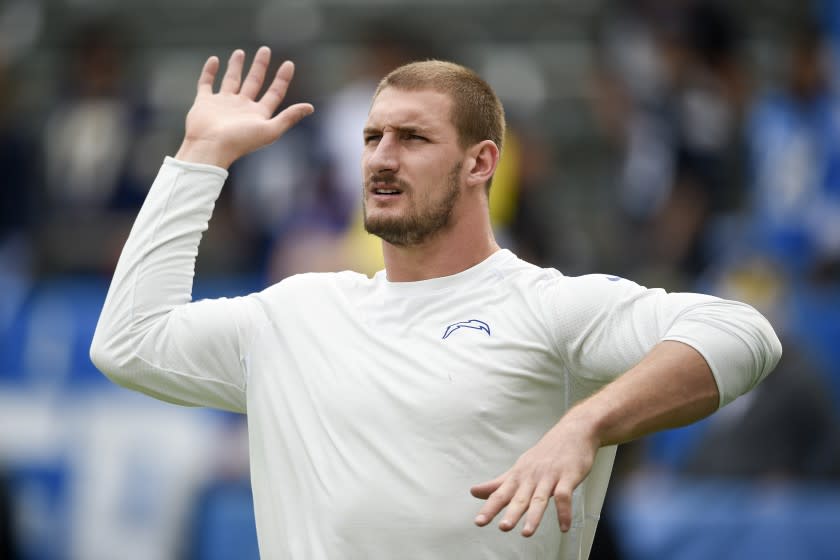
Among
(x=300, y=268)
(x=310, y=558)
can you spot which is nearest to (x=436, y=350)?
(x=310, y=558)

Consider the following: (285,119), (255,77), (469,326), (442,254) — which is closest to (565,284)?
(469,326)

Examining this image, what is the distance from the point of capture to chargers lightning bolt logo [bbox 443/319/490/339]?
4352 millimetres

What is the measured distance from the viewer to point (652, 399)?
3820 millimetres

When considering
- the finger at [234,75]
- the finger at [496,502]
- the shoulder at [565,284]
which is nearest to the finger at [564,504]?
the finger at [496,502]

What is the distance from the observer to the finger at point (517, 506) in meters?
3.52

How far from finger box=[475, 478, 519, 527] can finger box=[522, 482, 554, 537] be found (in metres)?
0.06

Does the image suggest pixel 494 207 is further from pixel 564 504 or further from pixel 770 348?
pixel 564 504

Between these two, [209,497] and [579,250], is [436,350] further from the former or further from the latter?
[579,250]

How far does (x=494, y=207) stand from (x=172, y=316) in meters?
5.31

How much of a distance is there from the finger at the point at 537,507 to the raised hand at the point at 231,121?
1557 mm

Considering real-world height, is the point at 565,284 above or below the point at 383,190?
below

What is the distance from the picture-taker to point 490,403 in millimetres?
4211

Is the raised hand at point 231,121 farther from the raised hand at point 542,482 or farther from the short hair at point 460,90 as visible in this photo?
the raised hand at point 542,482

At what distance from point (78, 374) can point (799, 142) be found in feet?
18.7
